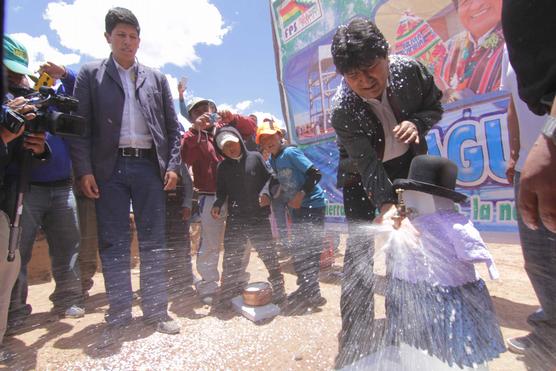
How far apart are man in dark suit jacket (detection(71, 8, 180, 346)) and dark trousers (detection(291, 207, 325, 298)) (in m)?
1.27

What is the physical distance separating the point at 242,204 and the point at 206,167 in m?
0.66

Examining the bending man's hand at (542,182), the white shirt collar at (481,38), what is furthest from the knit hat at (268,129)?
the bending man's hand at (542,182)

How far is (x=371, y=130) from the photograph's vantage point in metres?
1.92

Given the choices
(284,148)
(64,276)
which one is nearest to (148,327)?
(64,276)

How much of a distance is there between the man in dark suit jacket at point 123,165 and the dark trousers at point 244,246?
0.72m

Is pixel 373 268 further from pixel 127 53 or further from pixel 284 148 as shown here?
pixel 127 53

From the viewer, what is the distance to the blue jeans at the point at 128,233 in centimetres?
253

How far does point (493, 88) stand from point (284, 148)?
2.61 meters

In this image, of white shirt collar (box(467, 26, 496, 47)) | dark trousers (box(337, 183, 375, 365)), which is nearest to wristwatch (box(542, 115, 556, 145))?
dark trousers (box(337, 183, 375, 365))

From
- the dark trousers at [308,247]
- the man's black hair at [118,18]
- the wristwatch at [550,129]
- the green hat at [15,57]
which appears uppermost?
the man's black hair at [118,18]

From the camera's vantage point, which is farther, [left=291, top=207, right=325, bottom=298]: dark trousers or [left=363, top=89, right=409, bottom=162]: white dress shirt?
[left=291, top=207, right=325, bottom=298]: dark trousers

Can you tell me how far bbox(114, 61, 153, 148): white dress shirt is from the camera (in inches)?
103

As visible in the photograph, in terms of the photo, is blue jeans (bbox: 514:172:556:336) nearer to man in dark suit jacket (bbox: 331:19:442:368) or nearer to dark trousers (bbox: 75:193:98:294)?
man in dark suit jacket (bbox: 331:19:442:368)

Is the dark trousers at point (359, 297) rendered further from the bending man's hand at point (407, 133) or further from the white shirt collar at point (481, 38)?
the white shirt collar at point (481, 38)
